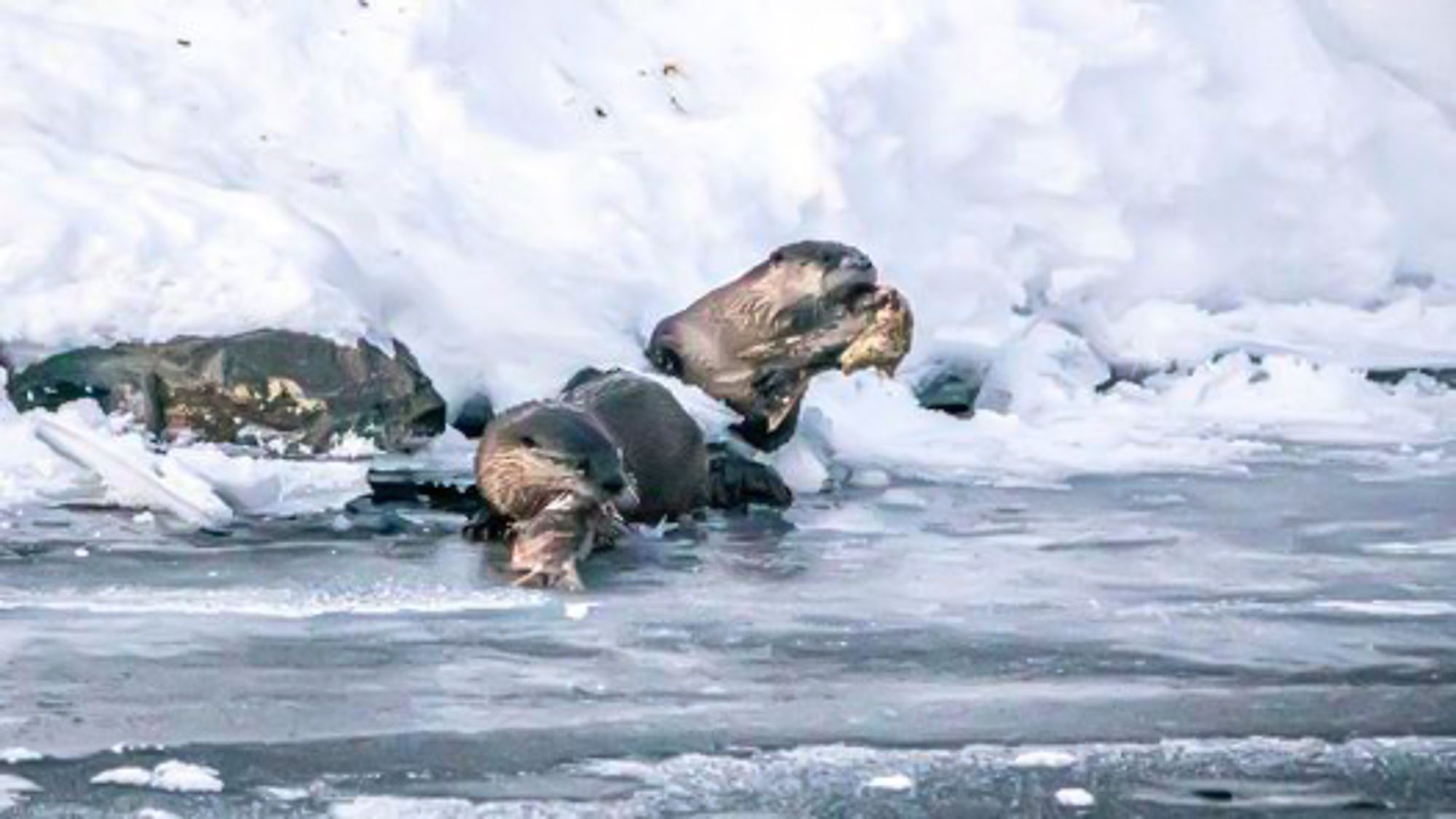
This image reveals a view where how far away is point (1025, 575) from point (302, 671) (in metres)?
2.40

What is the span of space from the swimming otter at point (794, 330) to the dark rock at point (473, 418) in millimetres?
728

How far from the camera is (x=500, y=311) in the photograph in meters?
12.4

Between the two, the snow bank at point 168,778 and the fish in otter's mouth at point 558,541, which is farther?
the fish in otter's mouth at point 558,541

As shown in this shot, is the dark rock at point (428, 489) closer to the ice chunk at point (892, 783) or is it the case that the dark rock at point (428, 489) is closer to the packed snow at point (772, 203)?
the packed snow at point (772, 203)

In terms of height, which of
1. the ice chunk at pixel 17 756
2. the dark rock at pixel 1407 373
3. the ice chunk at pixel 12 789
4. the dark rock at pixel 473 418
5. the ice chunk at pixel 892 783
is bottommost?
the ice chunk at pixel 12 789

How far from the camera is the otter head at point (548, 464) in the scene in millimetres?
9195

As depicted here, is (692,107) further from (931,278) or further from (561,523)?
(561,523)

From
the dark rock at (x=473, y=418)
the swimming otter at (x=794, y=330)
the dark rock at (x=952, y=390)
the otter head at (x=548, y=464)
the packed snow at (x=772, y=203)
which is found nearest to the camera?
the otter head at (x=548, y=464)

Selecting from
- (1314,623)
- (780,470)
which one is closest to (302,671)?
(1314,623)

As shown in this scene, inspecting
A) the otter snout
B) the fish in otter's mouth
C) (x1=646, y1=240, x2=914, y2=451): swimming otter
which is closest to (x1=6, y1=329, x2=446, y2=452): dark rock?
(x1=646, y1=240, x2=914, y2=451): swimming otter

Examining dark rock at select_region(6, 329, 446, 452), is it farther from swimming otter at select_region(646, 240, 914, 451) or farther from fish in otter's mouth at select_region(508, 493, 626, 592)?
fish in otter's mouth at select_region(508, 493, 626, 592)

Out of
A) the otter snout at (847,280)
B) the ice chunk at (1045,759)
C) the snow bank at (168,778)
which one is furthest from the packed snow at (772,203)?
the ice chunk at (1045,759)

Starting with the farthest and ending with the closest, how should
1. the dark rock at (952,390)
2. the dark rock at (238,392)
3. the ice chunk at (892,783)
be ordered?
the dark rock at (952,390)
the dark rock at (238,392)
the ice chunk at (892,783)

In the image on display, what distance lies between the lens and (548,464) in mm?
9289
